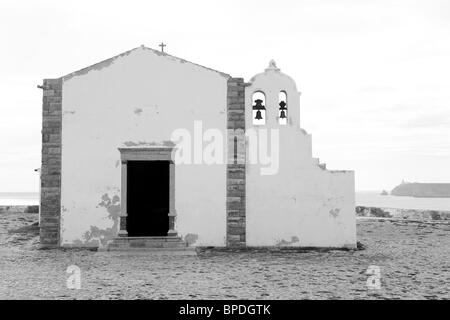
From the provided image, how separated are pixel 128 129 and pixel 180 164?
177 cm

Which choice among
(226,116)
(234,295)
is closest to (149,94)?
(226,116)

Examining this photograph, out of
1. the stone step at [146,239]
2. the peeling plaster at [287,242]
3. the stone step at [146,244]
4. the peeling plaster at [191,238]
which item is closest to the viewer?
the stone step at [146,244]

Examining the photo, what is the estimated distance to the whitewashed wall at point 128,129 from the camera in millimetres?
13398

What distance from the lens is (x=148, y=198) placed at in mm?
13703

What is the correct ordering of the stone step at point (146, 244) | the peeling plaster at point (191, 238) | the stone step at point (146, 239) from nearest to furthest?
the stone step at point (146, 244) < the stone step at point (146, 239) < the peeling plaster at point (191, 238)

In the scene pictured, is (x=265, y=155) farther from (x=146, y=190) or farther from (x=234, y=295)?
(x=234, y=295)

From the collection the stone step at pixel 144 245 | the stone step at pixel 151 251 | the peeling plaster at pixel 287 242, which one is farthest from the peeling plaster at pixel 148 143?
the peeling plaster at pixel 287 242

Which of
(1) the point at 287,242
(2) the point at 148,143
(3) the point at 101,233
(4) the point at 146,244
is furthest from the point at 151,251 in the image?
(1) the point at 287,242

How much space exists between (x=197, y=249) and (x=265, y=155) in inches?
129

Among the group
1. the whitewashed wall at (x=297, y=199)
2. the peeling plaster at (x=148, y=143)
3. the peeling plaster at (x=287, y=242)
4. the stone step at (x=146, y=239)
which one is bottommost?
the peeling plaster at (x=287, y=242)

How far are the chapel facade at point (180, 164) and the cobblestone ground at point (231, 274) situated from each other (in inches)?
39.9

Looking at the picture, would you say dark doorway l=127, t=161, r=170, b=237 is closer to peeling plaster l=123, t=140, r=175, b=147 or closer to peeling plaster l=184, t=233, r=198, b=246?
peeling plaster l=123, t=140, r=175, b=147

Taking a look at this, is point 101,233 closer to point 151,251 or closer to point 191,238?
point 151,251

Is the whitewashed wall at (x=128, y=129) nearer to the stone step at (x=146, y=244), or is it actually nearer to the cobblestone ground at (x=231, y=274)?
the stone step at (x=146, y=244)
